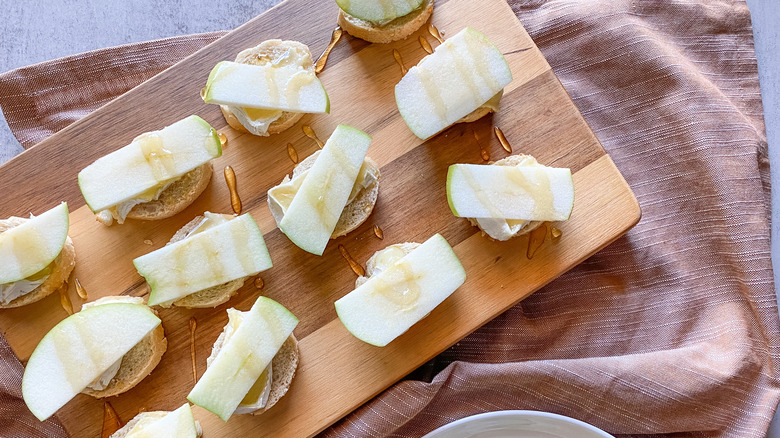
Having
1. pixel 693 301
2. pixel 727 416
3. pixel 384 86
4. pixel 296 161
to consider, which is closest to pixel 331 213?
pixel 296 161

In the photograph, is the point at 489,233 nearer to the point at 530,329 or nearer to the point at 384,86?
the point at 530,329

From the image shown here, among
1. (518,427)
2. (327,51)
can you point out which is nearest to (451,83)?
(327,51)

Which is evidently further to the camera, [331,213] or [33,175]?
[33,175]

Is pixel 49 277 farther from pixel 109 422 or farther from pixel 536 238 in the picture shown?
pixel 536 238

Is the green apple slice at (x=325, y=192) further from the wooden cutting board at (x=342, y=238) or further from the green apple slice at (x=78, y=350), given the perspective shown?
the green apple slice at (x=78, y=350)

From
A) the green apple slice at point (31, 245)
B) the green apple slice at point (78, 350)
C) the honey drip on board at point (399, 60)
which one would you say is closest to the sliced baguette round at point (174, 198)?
the green apple slice at point (31, 245)

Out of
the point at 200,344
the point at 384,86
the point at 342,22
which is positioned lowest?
the point at 200,344
